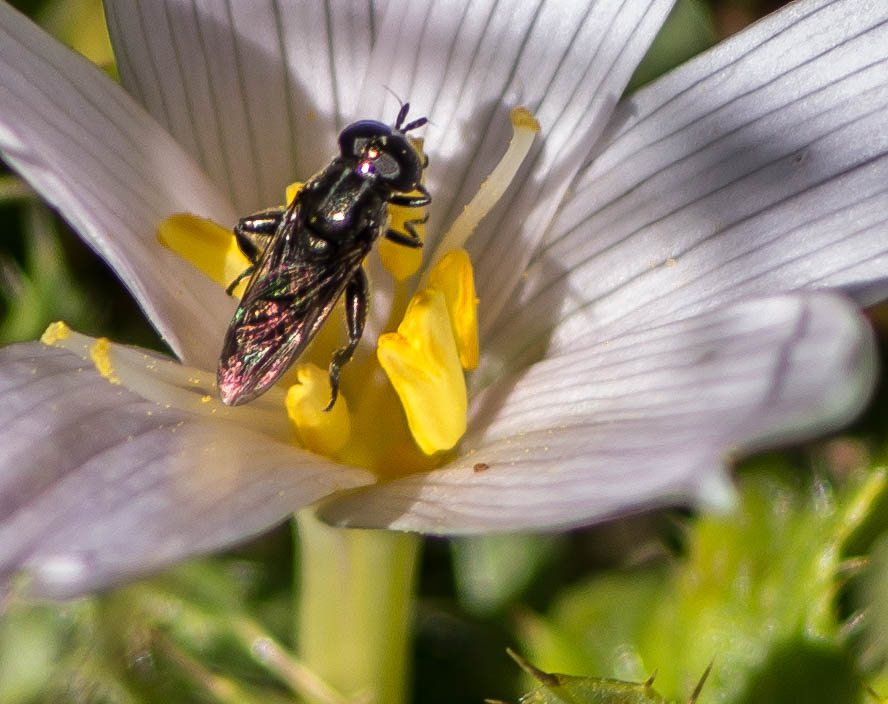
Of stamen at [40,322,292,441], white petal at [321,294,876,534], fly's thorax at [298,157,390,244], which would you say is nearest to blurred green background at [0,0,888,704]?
white petal at [321,294,876,534]

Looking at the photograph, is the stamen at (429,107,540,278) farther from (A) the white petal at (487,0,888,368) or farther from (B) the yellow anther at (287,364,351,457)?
(B) the yellow anther at (287,364,351,457)

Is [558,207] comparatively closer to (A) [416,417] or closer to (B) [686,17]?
(A) [416,417]

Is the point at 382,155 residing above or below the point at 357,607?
A: above

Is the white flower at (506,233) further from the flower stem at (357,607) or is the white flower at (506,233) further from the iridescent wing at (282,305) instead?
the flower stem at (357,607)

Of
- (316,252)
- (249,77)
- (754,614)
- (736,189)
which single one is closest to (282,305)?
(316,252)

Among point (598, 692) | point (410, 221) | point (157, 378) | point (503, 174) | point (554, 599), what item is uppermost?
point (503, 174)

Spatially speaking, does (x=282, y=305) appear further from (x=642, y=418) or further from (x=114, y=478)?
(x=642, y=418)
